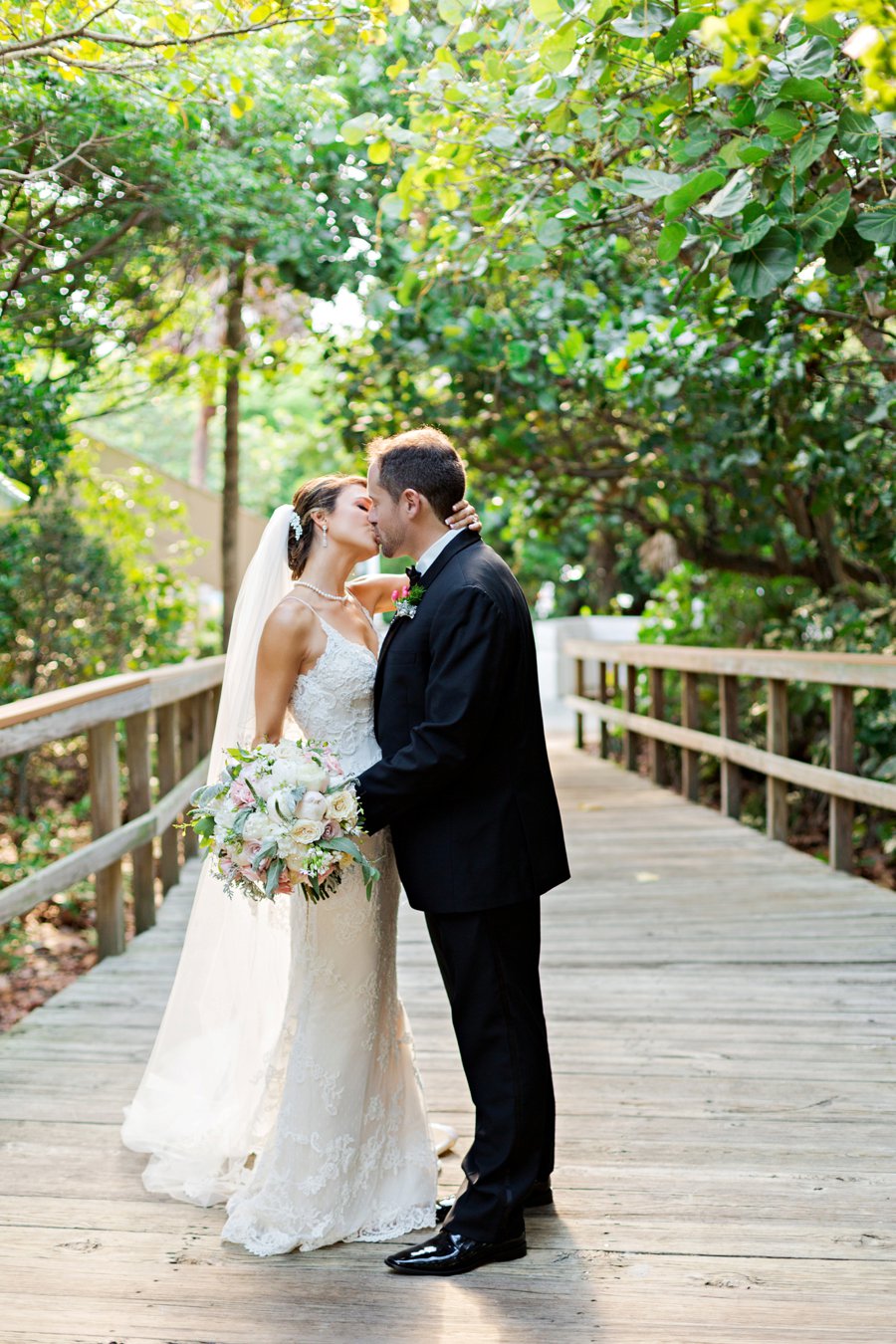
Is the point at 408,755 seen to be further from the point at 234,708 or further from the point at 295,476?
the point at 295,476

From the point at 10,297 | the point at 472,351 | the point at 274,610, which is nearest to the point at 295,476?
the point at 472,351

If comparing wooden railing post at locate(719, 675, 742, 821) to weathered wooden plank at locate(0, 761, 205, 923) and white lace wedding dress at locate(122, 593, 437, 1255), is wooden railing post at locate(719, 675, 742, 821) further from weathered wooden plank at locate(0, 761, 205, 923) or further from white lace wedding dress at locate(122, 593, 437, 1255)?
white lace wedding dress at locate(122, 593, 437, 1255)

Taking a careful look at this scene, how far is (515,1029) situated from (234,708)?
3.77 feet

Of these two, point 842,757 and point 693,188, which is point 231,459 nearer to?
point 842,757

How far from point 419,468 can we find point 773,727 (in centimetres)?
498

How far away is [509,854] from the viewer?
9.38ft

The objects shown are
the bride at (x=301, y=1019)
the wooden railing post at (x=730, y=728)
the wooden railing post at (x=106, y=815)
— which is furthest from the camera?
the wooden railing post at (x=730, y=728)

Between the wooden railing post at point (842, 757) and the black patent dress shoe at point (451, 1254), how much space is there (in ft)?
13.4

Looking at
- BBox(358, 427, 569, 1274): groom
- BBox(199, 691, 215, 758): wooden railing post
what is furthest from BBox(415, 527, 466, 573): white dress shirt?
BBox(199, 691, 215, 758): wooden railing post

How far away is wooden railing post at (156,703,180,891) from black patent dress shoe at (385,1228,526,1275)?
4139 mm

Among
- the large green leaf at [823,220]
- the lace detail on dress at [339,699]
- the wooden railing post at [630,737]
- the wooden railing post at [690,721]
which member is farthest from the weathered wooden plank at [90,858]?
the wooden railing post at [630,737]

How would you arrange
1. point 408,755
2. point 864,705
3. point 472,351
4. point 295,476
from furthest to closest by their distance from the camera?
point 295,476 < point 864,705 < point 472,351 < point 408,755

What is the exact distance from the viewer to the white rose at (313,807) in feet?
9.02

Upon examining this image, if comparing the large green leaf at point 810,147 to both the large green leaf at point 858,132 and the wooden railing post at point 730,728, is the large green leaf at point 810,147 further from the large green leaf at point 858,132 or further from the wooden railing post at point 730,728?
the wooden railing post at point 730,728
